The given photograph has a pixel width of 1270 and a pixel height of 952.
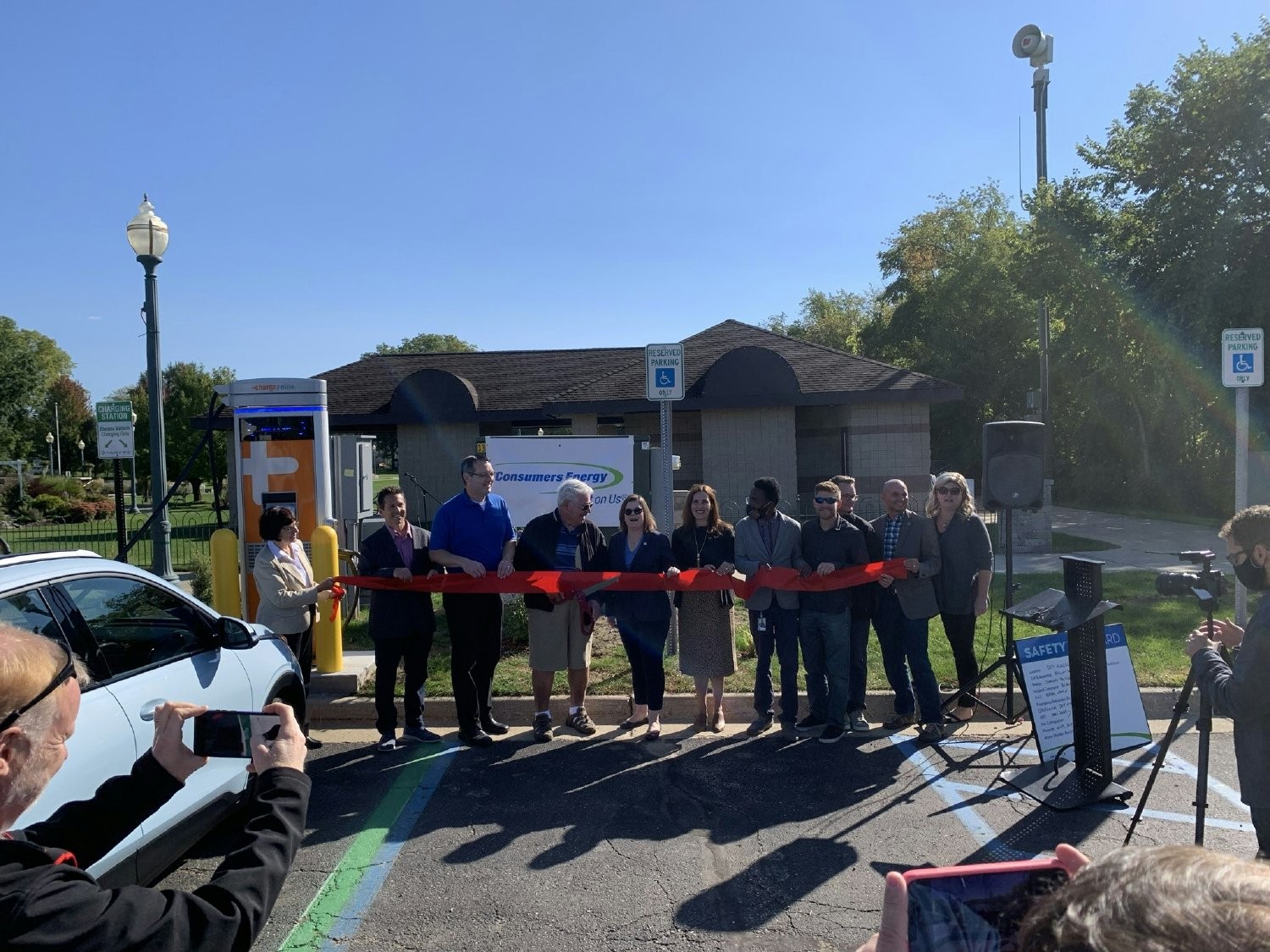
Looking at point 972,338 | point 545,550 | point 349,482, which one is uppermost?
point 972,338

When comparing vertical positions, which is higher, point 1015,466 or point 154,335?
point 154,335

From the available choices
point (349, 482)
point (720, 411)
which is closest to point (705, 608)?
point (349, 482)

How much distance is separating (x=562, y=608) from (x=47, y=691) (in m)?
5.33

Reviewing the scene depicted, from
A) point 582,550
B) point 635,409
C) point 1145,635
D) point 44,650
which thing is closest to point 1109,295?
point 635,409

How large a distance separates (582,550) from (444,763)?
1850 mm

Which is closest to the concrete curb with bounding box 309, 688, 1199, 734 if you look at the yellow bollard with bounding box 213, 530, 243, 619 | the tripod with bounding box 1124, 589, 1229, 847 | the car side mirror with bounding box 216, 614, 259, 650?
the yellow bollard with bounding box 213, 530, 243, 619

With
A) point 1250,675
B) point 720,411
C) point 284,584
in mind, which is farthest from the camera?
point 720,411

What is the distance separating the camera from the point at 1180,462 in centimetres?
2784

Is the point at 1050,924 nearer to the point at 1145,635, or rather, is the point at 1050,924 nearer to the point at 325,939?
the point at 325,939

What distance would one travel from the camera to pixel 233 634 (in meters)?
5.00

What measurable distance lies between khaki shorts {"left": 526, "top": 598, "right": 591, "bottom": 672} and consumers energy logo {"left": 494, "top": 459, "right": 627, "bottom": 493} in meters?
4.21

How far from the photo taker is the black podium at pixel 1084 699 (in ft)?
17.9

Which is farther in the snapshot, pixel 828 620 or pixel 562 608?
pixel 562 608

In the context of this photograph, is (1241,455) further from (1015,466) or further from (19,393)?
(19,393)
